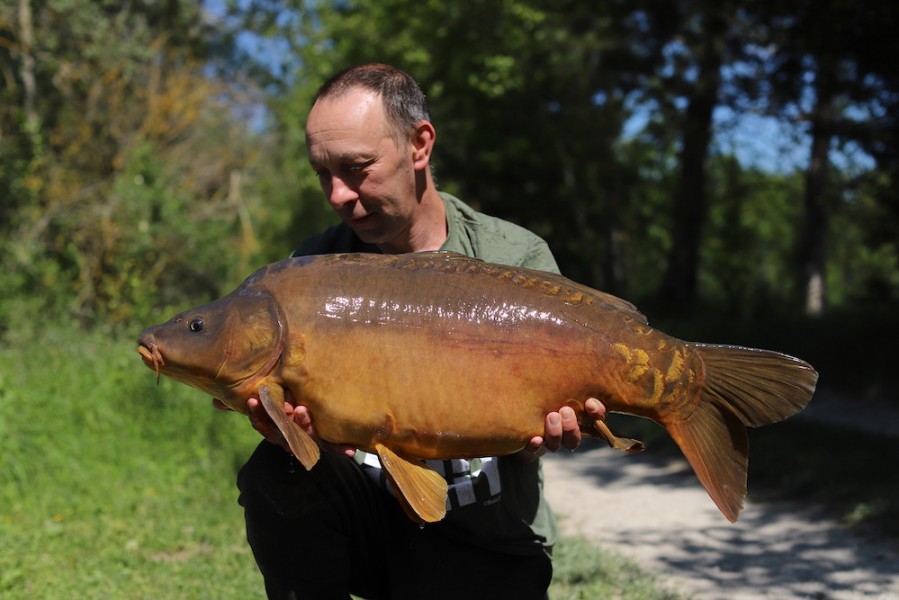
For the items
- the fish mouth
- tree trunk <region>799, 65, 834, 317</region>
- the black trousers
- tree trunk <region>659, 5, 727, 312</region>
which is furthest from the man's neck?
tree trunk <region>799, 65, 834, 317</region>

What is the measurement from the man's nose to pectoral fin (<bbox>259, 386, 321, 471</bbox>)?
0.67 m

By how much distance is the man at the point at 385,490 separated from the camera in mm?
2760

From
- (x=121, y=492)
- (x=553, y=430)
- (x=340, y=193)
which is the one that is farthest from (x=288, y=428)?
(x=121, y=492)

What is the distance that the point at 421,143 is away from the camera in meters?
2.98

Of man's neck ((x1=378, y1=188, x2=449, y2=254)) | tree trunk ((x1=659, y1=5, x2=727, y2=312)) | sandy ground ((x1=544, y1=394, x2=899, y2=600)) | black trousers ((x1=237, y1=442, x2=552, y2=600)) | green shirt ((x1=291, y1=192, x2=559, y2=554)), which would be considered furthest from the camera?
tree trunk ((x1=659, y1=5, x2=727, y2=312))

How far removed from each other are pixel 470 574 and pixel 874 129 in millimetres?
8207

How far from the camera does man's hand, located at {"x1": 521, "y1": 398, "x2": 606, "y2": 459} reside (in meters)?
2.41

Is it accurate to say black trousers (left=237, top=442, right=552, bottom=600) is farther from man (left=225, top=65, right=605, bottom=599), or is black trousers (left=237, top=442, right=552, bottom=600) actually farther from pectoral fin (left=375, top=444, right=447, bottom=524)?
pectoral fin (left=375, top=444, right=447, bottom=524)

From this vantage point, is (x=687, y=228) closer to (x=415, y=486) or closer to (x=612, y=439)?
(x=612, y=439)

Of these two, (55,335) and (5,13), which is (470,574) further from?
(5,13)

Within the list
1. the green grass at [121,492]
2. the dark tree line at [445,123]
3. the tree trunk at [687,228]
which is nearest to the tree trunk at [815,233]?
the dark tree line at [445,123]

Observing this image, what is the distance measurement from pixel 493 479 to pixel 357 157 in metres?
1.05

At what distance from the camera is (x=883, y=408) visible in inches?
361

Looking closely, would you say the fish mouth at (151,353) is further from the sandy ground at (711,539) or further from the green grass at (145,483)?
the sandy ground at (711,539)
